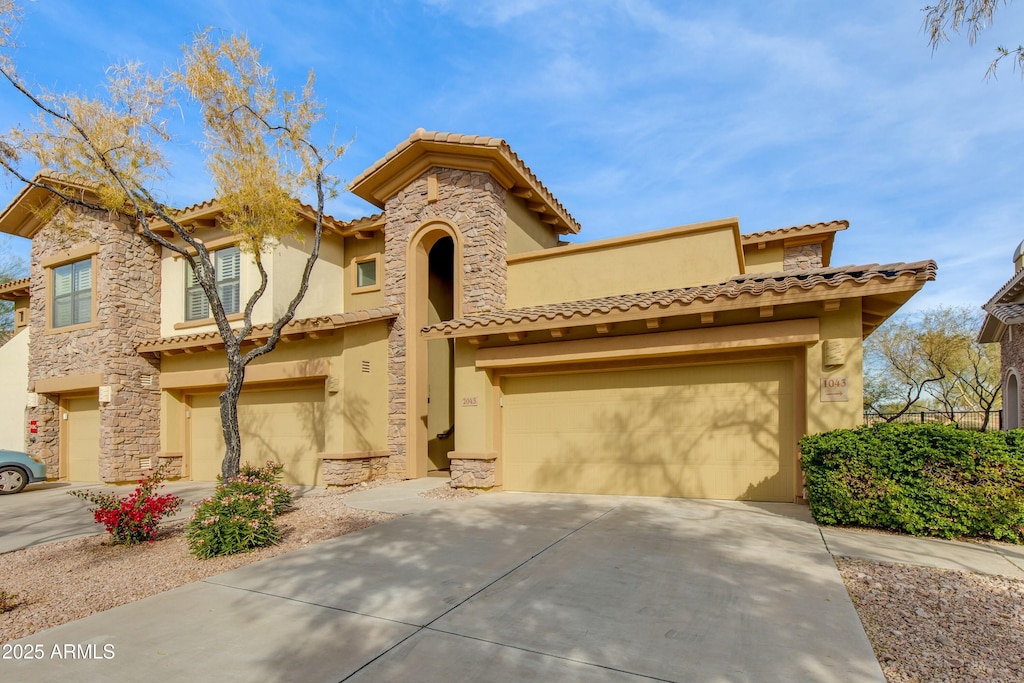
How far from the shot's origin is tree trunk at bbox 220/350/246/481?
891cm

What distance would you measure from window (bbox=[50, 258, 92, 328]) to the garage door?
12593 millimetres

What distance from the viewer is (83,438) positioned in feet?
52.4

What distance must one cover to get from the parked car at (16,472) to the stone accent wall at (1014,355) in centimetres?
2452

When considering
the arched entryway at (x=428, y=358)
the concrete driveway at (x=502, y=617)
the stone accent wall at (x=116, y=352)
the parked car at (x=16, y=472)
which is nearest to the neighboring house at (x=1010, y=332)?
the concrete driveway at (x=502, y=617)

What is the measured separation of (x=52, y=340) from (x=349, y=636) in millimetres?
16775

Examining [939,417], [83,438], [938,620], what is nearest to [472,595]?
[938,620]

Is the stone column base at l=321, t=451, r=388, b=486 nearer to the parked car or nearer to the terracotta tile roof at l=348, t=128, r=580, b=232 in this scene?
the terracotta tile roof at l=348, t=128, r=580, b=232

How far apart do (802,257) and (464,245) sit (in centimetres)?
927

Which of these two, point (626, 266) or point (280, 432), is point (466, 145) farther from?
point (280, 432)

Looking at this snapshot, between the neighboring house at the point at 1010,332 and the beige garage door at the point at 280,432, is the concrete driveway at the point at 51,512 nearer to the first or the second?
the beige garage door at the point at 280,432

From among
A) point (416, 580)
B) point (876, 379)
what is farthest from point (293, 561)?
point (876, 379)

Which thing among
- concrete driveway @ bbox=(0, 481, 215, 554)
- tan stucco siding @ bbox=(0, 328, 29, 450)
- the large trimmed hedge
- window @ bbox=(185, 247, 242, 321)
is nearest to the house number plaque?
the large trimmed hedge

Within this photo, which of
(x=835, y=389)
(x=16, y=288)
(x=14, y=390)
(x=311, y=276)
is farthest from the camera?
(x=16, y=288)

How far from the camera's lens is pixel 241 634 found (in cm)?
440
